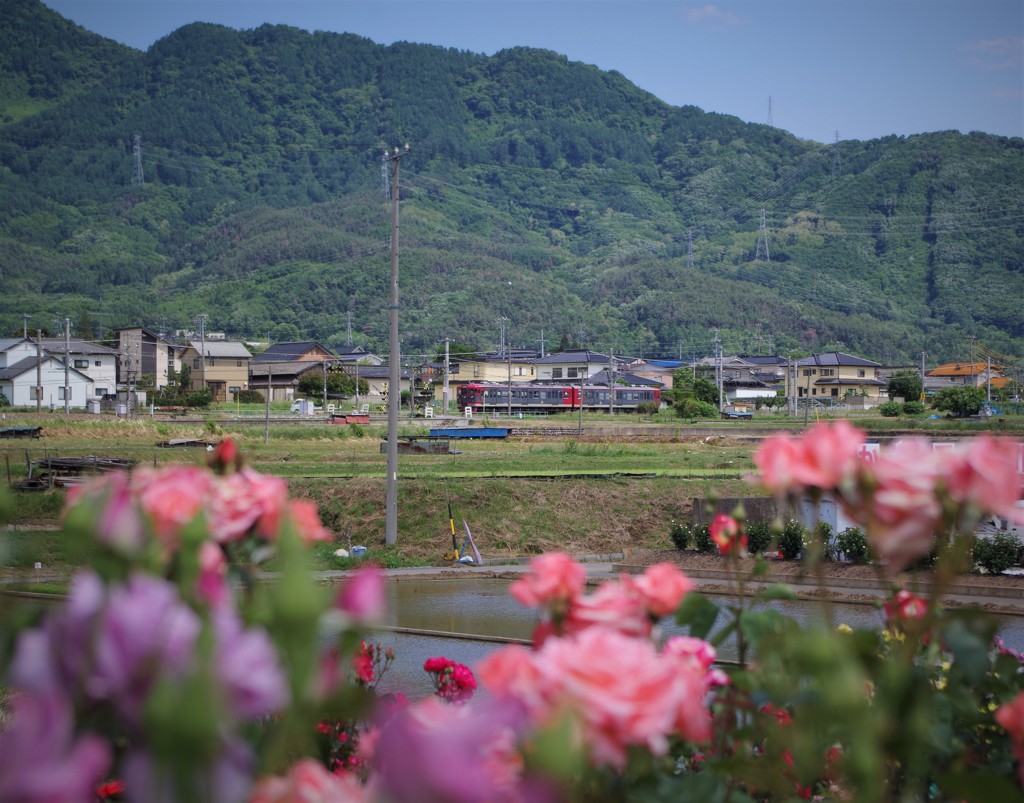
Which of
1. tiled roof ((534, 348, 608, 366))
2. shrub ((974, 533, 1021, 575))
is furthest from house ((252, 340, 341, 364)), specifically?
shrub ((974, 533, 1021, 575))

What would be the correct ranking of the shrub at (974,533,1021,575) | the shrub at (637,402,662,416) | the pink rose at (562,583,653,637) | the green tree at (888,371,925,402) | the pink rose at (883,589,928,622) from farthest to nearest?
the shrub at (637,402,662,416) < the green tree at (888,371,925,402) < the shrub at (974,533,1021,575) < the pink rose at (883,589,928,622) < the pink rose at (562,583,653,637)

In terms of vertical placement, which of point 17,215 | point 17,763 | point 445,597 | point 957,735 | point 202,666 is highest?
point 17,215

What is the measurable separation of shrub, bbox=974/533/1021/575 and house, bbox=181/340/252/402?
63.9 metres

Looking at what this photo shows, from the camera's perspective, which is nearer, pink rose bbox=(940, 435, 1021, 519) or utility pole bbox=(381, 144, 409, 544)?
pink rose bbox=(940, 435, 1021, 519)

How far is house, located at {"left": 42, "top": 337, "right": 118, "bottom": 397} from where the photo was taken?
61.3m

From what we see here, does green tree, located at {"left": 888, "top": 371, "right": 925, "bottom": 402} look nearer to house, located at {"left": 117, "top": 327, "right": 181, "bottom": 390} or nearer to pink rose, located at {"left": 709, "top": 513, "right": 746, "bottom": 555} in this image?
house, located at {"left": 117, "top": 327, "right": 181, "bottom": 390}

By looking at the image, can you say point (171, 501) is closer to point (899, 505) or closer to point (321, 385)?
point (899, 505)

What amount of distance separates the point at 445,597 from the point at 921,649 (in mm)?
12311

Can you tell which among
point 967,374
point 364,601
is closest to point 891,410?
point 967,374

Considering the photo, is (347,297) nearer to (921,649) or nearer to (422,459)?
(422,459)

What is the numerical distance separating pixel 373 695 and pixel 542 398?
69.8m

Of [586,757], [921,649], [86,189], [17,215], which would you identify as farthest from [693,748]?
[86,189]

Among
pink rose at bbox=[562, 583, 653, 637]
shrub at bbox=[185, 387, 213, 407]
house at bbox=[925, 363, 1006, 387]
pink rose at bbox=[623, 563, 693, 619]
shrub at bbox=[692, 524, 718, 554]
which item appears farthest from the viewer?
house at bbox=[925, 363, 1006, 387]

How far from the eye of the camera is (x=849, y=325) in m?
126
